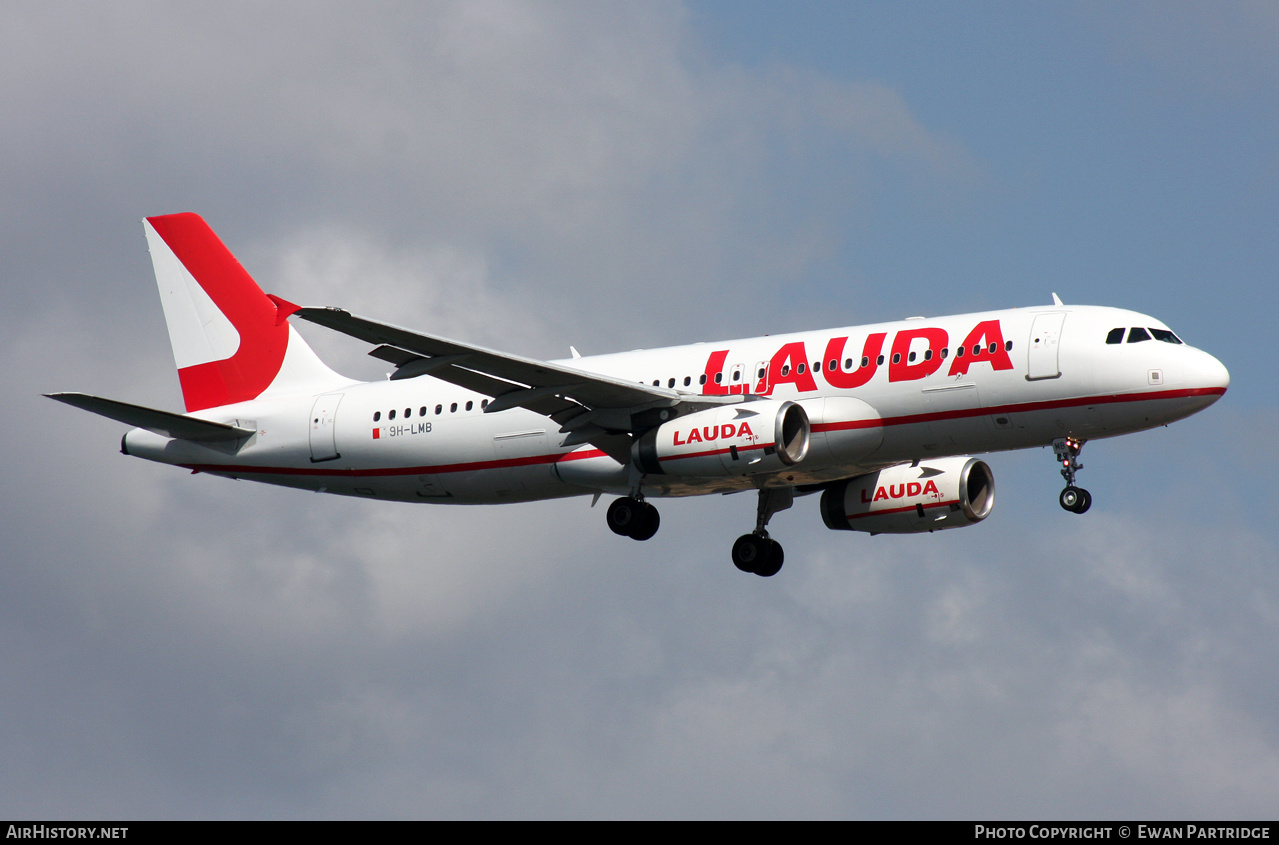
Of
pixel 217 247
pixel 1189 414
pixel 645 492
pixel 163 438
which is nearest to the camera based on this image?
pixel 1189 414

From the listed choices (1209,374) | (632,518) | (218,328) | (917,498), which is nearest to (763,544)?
(917,498)

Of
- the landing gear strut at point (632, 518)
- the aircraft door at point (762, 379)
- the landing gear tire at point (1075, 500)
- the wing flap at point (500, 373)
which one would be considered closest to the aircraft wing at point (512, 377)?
the wing flap at point (500, 373)

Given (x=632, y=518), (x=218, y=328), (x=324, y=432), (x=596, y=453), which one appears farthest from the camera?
(x=218, y=328)

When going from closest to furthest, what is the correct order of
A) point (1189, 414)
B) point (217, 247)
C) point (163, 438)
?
1. point (1189, 414)
2. point (163, 438)
3. point (217, 247)

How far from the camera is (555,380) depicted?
40.0 metres

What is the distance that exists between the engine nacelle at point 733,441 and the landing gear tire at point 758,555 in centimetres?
663

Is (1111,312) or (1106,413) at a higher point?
(1111,312)

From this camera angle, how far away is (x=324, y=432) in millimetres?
46781

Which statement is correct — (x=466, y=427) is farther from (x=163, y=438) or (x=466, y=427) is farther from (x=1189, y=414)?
(x=1189, y=414)

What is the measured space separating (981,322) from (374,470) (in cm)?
1704

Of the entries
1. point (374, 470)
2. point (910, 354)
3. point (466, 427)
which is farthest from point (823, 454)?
point (374, 470)

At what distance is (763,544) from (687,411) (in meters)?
6.63

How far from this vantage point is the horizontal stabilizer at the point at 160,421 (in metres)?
41.8

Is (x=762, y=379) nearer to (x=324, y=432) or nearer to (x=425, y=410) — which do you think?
(x=425, y=410)
